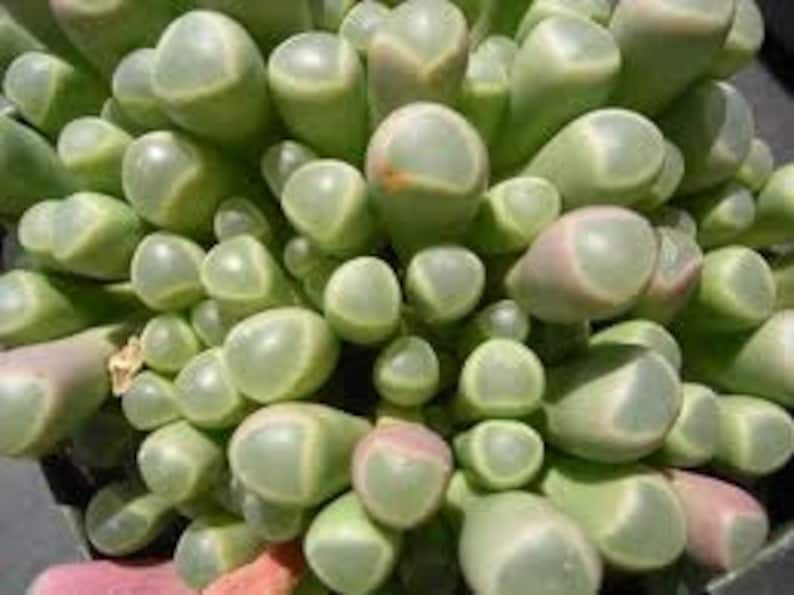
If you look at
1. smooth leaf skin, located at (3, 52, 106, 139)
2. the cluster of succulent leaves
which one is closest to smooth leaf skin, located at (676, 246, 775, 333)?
the cluster of succulent leaves

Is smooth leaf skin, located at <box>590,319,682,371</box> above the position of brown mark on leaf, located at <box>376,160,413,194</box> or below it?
below

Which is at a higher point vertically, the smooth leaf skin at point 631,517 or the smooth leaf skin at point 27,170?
Answer: the smooth leaf skin at point 27,170

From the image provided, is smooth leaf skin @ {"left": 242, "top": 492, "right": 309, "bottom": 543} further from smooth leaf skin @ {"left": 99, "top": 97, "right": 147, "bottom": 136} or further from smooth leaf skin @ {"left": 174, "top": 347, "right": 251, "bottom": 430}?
smooth leaf skin @ {"left": 99, "top": 97, "right": 147, "bottom": 136}

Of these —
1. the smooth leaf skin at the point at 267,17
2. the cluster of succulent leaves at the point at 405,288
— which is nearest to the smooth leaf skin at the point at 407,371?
the cluster of succulent leaves at the point at 405,288

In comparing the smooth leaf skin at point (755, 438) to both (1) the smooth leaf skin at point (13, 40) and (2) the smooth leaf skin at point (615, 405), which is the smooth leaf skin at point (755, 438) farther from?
(1) the smooth leaf skin at point (13, 40)

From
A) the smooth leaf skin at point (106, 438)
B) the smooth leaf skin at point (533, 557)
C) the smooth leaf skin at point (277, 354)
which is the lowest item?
the smooth leaf skin at point (106, 438)
